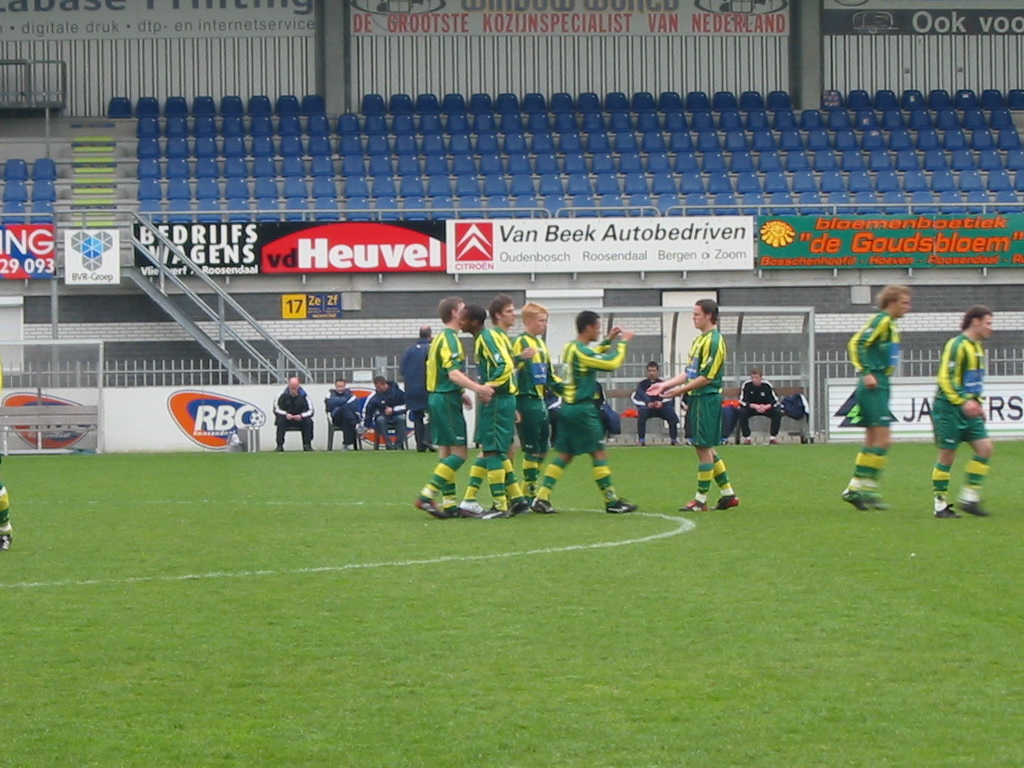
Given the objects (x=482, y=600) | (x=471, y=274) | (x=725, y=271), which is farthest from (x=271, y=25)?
(x=482, y=600)

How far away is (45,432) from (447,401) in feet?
50.1

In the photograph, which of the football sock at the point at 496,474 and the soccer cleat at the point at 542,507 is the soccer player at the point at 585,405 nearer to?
the soccer cleat at the point at 542,507

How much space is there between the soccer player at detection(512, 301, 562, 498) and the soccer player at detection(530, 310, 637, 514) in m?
0.22

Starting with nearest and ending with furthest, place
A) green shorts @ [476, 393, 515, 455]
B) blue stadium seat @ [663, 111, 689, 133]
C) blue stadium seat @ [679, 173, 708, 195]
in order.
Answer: green shorts @ [476, 393, 515, 455] < blue stadium seat @ [679, 173, 708, 195] < blue stadium seat @ [663, 111, 689, 133]

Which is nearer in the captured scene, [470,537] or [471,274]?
[470,537]

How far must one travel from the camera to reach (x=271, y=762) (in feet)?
17.0

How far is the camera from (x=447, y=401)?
42.0 feet

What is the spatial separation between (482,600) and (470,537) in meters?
3.11

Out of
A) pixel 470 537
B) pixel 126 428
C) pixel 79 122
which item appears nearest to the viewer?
pixel 470 537

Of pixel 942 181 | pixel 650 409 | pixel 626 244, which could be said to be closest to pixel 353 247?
pixel 626 244

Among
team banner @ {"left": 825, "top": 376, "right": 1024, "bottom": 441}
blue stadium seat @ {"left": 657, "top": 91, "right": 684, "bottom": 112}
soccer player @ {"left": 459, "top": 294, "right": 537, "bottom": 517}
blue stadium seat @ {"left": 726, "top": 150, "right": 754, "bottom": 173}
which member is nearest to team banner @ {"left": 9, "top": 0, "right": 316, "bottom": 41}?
blue stadium seat @ {"left": 657, "top": 91, "right": 684, "bottom": 112}

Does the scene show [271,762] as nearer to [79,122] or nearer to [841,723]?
[841,723]

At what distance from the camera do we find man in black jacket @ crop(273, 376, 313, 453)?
26250 mm

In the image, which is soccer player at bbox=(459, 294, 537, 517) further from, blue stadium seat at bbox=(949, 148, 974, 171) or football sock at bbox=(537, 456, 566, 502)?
blue stadium seat at bbox=(949, 148, 974, 171)
